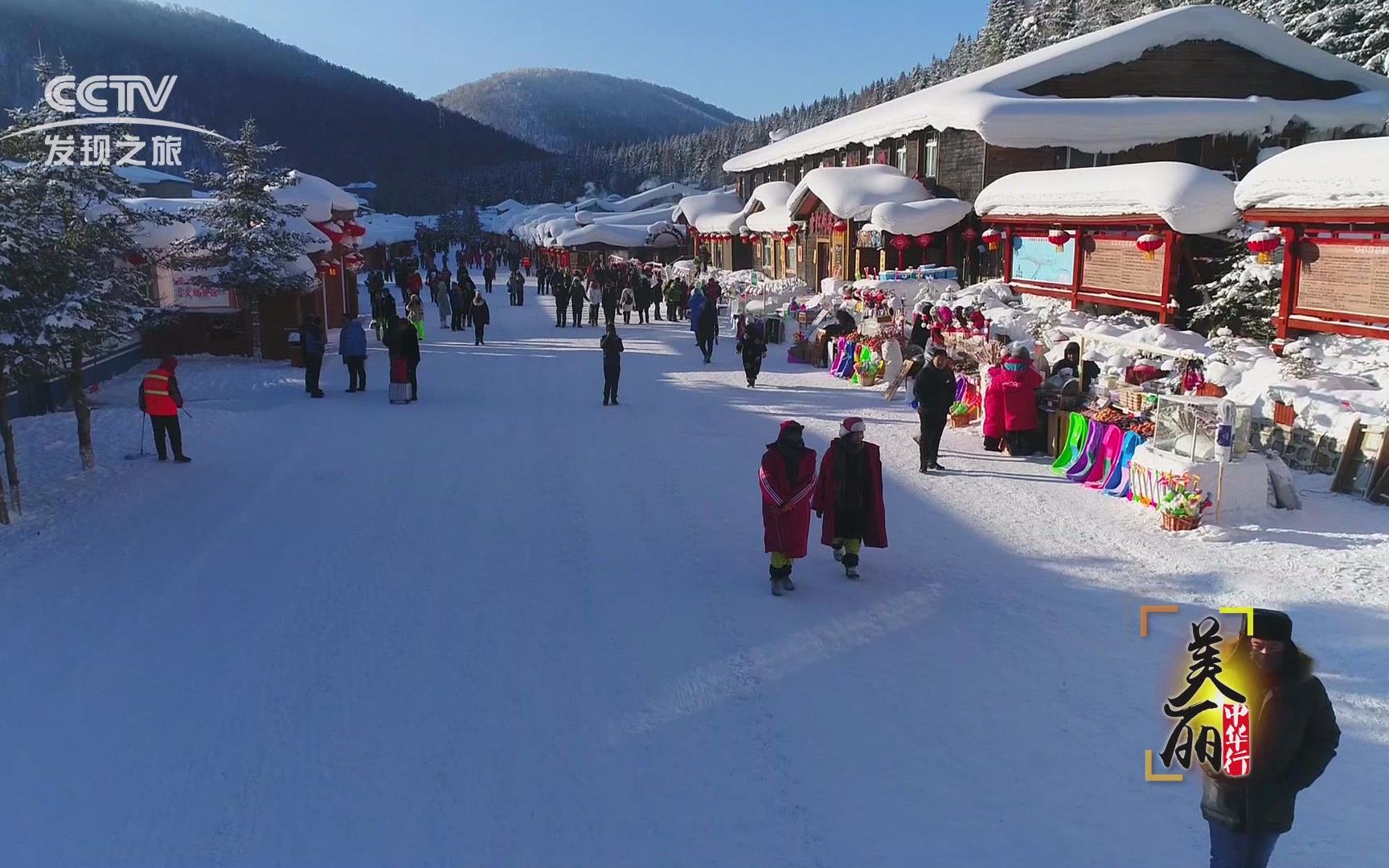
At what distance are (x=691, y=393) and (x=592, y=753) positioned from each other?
34.1 feet

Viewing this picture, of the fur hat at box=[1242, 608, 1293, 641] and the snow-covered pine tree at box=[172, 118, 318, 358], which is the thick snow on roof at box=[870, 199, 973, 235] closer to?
the snow-covered pine tree at box=[172, 118, 318, 358]

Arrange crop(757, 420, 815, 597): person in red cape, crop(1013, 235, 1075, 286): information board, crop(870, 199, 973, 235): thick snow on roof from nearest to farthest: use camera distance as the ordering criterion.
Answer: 1. crop(757, 420, 815, 597): person in red cape
2. crop(1013, 235, 1075, 286): information board
3. crop(870, 199, 973, 235): thick snow on roof

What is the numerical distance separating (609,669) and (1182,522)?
522 centimetres

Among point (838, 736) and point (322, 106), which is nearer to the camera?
point (838, 736)

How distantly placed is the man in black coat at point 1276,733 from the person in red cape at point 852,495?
4051 millimetres

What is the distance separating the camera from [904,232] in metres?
21.1

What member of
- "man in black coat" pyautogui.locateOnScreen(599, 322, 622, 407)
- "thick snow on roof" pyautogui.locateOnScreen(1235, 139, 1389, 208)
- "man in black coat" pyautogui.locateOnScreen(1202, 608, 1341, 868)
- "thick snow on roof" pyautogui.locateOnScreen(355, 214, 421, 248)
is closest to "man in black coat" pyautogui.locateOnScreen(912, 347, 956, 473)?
"thick snow on roof" pyautogui.locateOnScreen(1235, 139, 1389, 208)

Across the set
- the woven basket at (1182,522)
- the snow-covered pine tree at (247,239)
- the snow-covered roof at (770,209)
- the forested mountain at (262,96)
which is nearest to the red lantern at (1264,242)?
the woven basket at (1182,522)

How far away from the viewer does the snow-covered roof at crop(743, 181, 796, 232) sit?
29.4 meters

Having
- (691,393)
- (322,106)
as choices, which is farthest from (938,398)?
(322,106)

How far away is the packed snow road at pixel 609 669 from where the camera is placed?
4230mm

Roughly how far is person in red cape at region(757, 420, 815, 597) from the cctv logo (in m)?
13.1

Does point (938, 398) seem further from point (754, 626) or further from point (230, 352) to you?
point (230, 352)

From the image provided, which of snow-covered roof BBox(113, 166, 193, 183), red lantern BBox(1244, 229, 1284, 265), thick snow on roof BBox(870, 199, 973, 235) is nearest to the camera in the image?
red lantern BBox(1244, 229, 1284, 265)
